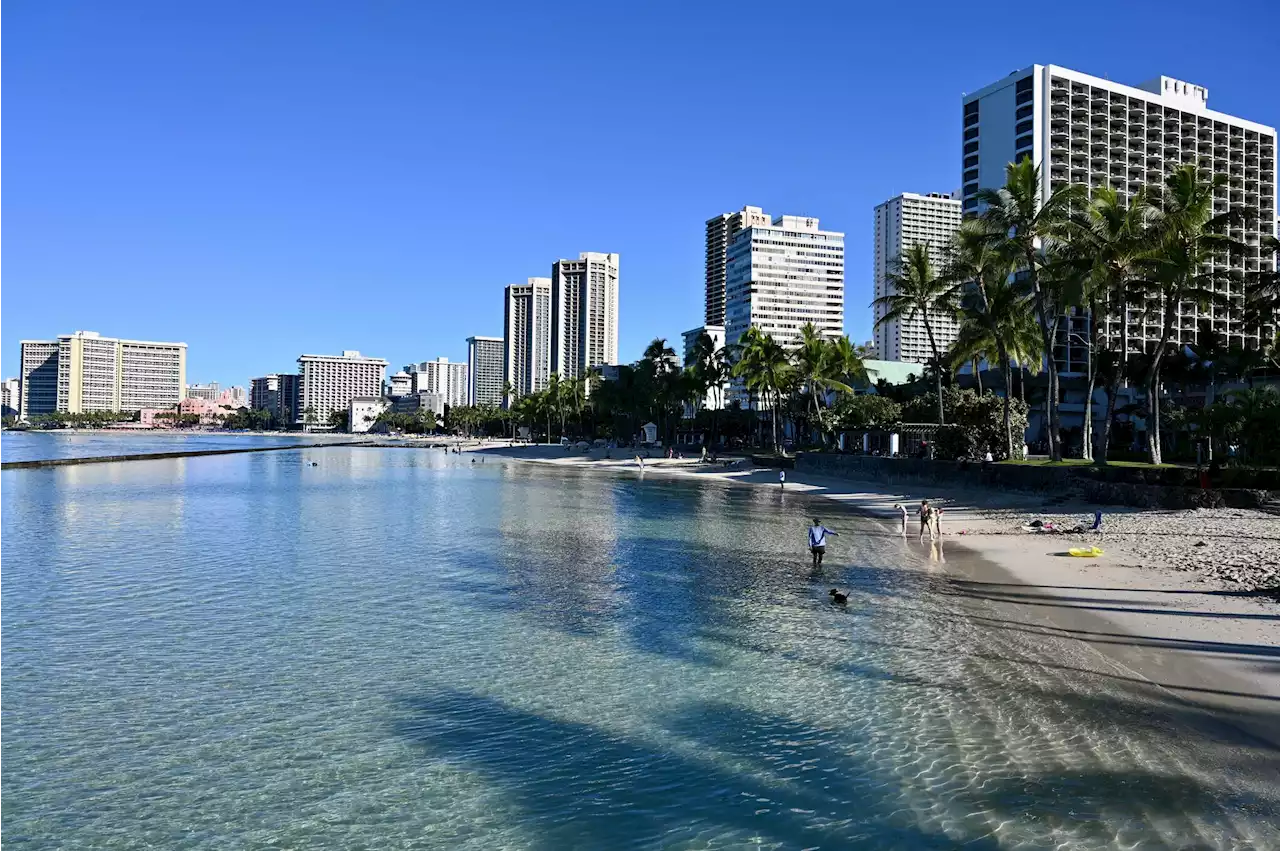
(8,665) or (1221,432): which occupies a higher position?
(1221,432)

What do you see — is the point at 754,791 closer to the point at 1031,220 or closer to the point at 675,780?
the point at 675,780

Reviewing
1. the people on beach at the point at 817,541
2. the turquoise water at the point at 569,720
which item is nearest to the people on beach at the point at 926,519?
the turquoise water at the point at 569,720

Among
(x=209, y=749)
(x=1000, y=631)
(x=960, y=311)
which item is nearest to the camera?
(x=209, y=749)

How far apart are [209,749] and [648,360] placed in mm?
96424

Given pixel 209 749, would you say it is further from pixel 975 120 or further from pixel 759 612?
pixel 975 120

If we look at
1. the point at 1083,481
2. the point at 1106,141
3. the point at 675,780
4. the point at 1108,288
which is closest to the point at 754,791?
the point at 675,780

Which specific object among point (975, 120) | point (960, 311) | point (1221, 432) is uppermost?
point (975, 120)

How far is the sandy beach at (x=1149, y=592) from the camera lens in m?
11.6

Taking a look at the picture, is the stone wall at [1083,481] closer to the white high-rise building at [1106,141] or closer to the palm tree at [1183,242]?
the palm tree at [1183,242]

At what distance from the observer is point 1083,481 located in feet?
111

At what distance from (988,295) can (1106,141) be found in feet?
278

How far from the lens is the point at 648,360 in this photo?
105438mm

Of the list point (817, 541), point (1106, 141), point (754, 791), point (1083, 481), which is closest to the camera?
point (754, 791)

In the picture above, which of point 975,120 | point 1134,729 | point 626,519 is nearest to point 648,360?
point 975,120
